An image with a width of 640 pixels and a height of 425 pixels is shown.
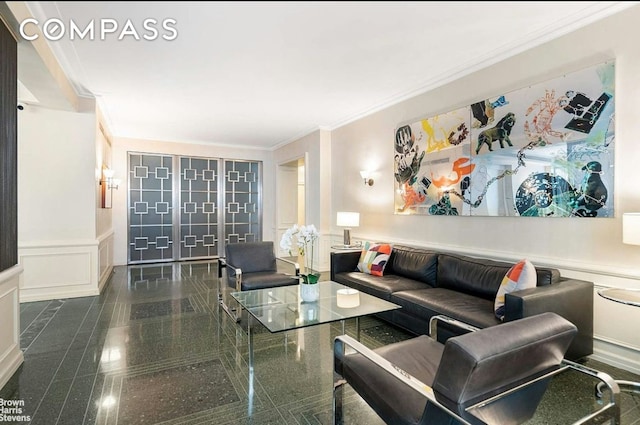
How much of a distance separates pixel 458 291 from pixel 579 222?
3.69 ft

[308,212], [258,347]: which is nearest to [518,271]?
[258,347]

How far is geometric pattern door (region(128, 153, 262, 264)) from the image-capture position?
6.96 meters

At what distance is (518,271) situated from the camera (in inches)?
98.5

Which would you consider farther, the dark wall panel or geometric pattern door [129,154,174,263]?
geometric pattern door [129,154,174,263]

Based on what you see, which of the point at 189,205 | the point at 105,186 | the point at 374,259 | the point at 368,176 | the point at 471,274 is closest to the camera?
the point at 471,274

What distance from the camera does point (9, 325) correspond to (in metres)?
2.34

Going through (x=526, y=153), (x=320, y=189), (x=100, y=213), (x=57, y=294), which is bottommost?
(x=57, y=294)

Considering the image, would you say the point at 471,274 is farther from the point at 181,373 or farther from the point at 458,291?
the point at 181,373

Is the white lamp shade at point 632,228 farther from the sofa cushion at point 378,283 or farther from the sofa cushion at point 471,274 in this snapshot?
the sofa cushion at point 378,283

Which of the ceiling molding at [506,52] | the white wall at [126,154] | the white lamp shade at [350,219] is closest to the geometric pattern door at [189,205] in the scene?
the white wall at [126,154]

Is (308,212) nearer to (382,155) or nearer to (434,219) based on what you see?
(382,155)

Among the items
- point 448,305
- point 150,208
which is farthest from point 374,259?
point 150,208

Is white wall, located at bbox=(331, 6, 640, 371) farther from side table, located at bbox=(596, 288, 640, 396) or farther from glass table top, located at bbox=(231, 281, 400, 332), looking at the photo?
glass table top, located at bbox=(231, 281, 400, 332)

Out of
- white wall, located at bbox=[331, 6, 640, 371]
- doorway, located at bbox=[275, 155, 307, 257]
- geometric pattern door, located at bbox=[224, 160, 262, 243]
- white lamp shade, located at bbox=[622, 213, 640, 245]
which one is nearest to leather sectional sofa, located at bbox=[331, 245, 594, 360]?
white wall, located at bbox=[331, 6, 640, 371]
